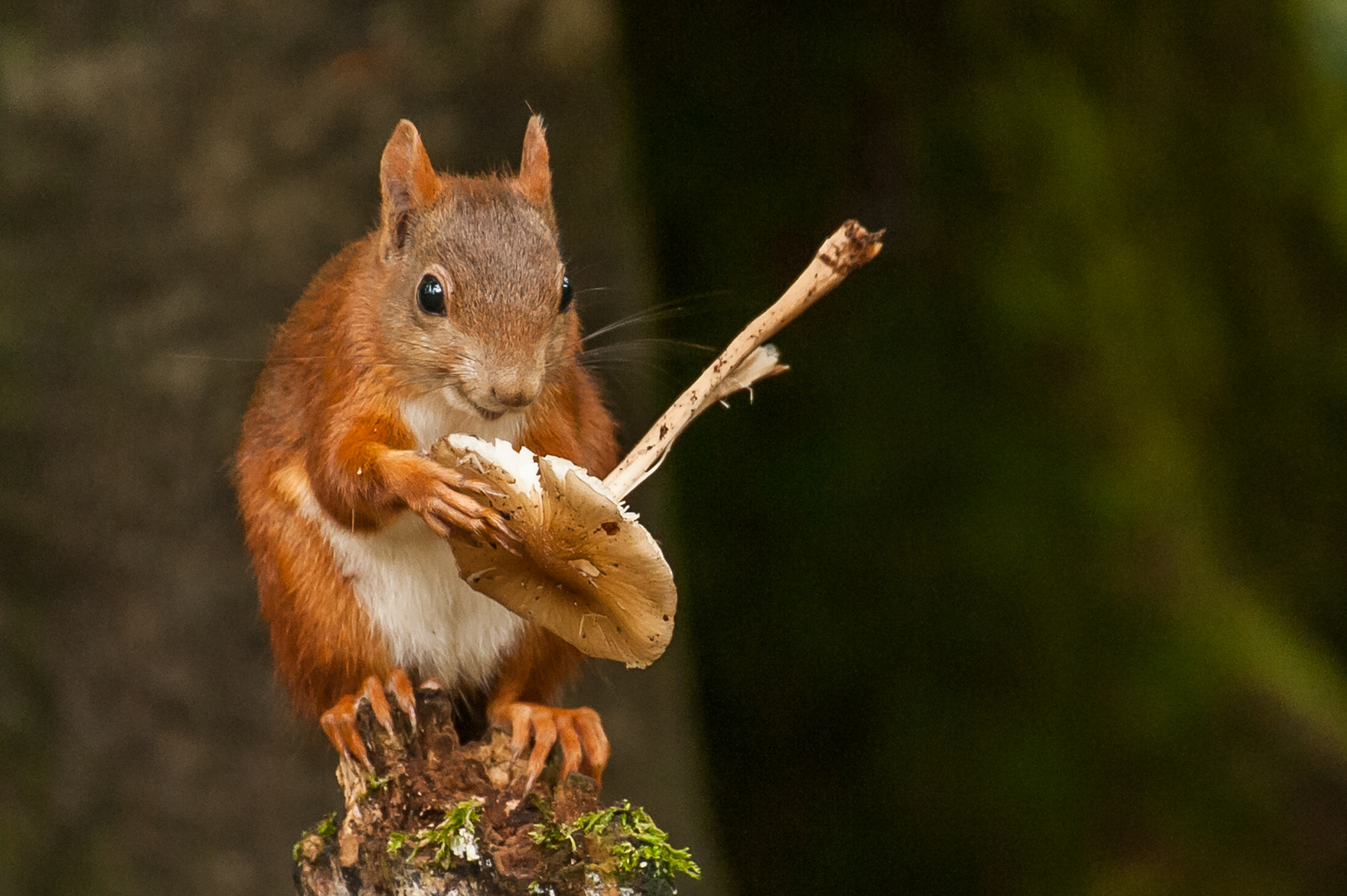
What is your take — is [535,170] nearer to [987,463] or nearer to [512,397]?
[512,397]

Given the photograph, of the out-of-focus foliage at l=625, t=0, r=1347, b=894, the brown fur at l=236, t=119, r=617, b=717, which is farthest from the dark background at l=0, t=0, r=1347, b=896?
the brown fur at l=236, t=119, r=617, b=717

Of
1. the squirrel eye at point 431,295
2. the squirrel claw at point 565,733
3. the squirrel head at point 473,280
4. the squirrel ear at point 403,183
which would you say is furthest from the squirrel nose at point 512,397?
the squirrel claw at point 565,733

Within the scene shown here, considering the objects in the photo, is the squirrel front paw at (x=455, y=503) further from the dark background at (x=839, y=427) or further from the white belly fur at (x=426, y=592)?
the dark background at (x=839, y=427)

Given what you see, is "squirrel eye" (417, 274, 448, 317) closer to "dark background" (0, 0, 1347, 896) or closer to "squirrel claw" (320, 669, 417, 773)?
"squirrel claw" (320, 669, 417, 773)

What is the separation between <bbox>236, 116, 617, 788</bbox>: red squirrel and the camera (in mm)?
1186

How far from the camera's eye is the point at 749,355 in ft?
3.73

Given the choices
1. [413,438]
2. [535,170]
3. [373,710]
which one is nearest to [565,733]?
[373,710]

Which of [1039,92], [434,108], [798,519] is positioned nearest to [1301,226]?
[1039,92]

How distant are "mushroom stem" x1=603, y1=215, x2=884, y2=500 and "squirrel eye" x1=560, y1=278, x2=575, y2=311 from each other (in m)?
0.17

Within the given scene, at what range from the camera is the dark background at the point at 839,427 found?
1889mm

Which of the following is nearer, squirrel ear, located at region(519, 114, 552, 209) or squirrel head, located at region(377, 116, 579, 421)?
squirrel head, located at region(377, 116, 579, 421)

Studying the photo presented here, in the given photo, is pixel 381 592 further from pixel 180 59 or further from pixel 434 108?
pixel 180 59

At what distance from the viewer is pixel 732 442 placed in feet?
8.23

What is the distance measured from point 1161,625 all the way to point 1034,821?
43 centimetres
